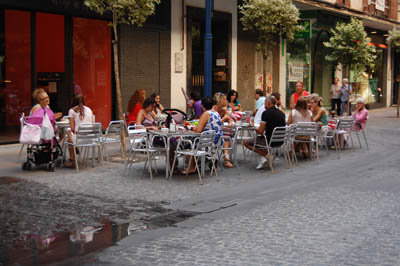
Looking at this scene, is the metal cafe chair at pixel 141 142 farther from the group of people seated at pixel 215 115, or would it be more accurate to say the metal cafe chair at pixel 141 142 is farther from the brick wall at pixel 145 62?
the brick wall at pixel 145 62

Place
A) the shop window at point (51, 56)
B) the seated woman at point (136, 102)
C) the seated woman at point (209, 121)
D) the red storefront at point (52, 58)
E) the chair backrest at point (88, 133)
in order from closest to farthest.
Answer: the seated woman at point (209, 121)
the chair backrest at point (88, 133)
the seated woman at point (136, 102)
the red storefront at point (52, 58)
the shop window at point (51, 56)

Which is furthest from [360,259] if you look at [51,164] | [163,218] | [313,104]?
[313,104]

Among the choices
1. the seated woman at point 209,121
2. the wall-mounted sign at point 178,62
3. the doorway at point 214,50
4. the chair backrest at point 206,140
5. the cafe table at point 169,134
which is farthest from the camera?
the doorway at point 214,50

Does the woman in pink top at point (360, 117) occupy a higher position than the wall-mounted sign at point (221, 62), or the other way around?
the wall-mounted sign at point (221, 62)

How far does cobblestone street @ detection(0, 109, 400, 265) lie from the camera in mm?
5789

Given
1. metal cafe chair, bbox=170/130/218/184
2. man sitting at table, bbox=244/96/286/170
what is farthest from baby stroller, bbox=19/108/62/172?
man sitting at table, bbox=244/96/286/170

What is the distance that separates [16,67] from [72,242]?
373 inches

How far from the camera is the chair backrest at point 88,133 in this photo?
36.0ft

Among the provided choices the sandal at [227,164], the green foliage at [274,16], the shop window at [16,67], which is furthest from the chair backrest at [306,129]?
the green foliage at [274,16]

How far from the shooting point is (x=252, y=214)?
766 centimetres

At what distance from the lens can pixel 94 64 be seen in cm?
1708

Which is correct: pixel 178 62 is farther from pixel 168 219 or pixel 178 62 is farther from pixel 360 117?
pixel 168 219

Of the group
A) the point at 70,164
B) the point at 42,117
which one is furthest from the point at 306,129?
the point at 42,117

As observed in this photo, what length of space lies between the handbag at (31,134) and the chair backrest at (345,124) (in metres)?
7.54
